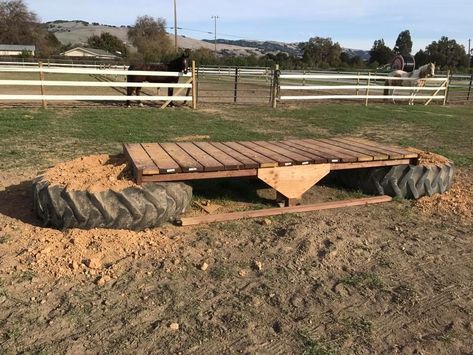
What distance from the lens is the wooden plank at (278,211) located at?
453 cm

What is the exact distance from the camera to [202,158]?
15.7 feet

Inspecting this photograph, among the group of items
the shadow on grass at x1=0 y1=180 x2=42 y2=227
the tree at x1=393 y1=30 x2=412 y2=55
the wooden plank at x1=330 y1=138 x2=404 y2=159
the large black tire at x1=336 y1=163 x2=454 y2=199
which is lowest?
the shadow on grass at x1=0 y1=180 x2=42 y2=227

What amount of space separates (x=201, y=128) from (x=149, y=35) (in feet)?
309

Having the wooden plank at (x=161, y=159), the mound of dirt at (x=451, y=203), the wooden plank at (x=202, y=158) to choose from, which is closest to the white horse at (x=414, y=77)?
the mound of dirt at (x=451, y=203)

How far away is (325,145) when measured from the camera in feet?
19.5

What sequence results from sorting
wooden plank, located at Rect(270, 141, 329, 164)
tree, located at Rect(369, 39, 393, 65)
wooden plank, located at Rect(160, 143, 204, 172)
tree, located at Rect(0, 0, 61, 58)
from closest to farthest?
1. wooden plank, located at Rect(160, 143, 204, 172)
2. wooden plank, located at Rect(270, 141, 329, 164)
3. tree, located at Rect(369, 39, 393, 65)
4. tree, located at Rect(0, 0, 61, 58)

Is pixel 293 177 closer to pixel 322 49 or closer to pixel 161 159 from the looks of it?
pixel 161 159

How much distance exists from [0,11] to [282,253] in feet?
338

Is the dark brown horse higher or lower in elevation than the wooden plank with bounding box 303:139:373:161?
higher

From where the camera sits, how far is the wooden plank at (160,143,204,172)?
435cm

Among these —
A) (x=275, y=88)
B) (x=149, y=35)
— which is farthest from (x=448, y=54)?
(x=275, y=88)

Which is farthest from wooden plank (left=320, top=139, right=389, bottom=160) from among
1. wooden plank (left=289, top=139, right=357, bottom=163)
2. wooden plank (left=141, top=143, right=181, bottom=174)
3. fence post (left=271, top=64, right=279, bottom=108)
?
fence post (left=271, top=64, right=279, bottom=108)

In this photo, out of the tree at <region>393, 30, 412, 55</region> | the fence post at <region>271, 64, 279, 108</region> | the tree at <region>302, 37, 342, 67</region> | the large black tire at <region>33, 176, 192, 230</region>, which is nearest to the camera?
the large black tire at <region>33, 176, 192, 230</region>

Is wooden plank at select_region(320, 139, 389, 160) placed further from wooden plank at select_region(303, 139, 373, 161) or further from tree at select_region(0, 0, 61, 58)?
tree at select_region(0, 0, 61, 58)
